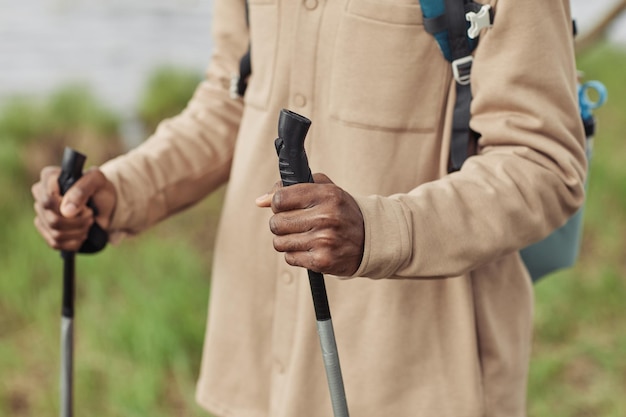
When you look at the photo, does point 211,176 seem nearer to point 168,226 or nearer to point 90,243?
point 90,243

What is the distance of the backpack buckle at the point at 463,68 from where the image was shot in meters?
1.50

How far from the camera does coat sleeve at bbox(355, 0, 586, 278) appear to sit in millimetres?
1379

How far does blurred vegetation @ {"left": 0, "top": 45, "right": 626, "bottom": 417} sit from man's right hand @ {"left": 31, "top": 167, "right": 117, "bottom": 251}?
5.17 feet

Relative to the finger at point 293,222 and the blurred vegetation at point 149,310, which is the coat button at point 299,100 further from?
the blurred vegetation at point 149,310

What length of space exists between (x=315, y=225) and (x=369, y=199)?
12 cm

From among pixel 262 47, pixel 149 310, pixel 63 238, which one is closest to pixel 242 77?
pixel 262 47

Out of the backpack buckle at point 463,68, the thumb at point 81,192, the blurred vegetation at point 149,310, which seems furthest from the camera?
the blurred vegetation at point 149,310

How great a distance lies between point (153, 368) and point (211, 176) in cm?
168

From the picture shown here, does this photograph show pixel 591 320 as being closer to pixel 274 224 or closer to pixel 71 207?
pixel 71 207

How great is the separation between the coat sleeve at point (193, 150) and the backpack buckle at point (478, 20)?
0.68 metres

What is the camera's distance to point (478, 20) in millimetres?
1447

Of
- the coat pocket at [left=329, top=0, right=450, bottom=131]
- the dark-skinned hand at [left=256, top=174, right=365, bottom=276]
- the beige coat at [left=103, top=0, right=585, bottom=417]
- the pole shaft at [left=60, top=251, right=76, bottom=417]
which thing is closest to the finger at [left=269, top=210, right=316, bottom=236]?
the dark-skinned hand at [left=256, top=174, right=365, bottom=276]

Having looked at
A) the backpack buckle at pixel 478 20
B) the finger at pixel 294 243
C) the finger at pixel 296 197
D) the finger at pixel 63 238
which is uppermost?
the backpack buckle at pixel 478 20

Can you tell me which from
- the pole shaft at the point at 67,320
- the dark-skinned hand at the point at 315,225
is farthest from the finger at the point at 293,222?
the pole shaft at the point at 67,320
